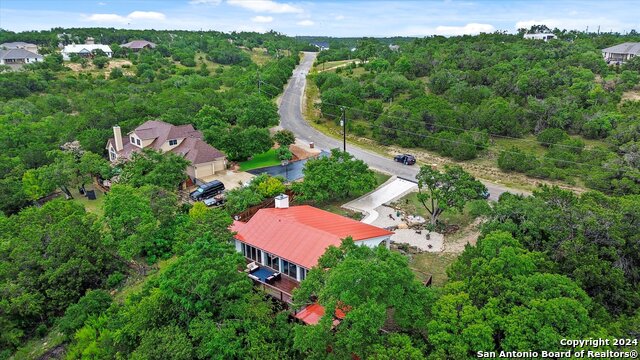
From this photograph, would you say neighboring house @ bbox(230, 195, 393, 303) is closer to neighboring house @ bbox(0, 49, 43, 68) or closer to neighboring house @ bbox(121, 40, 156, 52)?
neighboring house @ bbox(0, 49, 43, 68)

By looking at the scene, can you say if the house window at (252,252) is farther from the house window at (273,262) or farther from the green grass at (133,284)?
the green grass at (133,284)

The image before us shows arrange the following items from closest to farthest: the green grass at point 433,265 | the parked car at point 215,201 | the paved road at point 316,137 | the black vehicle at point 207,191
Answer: the green grass at point 433,265 → the parked car at point 215,201 → the black vehicle at point 207,191 → the paved road at point 316,137

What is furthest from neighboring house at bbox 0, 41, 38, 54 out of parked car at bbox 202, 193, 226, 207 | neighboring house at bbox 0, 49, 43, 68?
parked car at bbox 202, 193, 226, 207

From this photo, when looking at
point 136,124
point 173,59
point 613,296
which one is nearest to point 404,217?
point 613,296

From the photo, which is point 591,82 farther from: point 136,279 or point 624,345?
point 136,279

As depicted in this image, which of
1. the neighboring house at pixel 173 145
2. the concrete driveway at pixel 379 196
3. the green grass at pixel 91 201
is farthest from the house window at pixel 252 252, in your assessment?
the green grass at pixel 91 201
